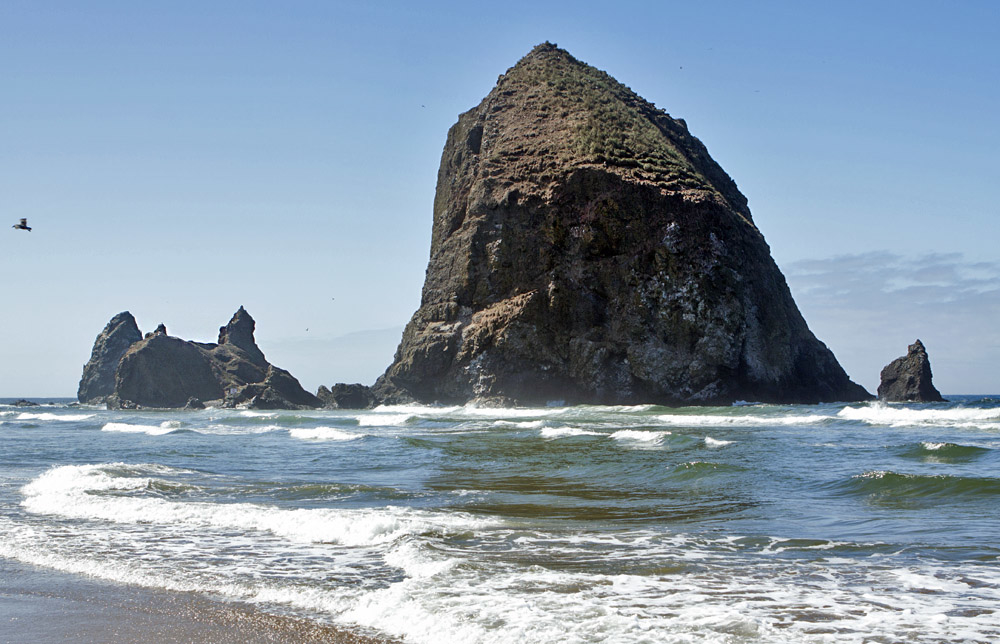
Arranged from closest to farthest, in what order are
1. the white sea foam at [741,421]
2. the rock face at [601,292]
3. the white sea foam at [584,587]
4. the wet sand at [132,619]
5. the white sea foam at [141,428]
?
the white sea foam at [584,587] < the wet sand at [132,619] < the white sea foam at [741,421] < the white sea foam at [141,428] < the rock face at [601,292]

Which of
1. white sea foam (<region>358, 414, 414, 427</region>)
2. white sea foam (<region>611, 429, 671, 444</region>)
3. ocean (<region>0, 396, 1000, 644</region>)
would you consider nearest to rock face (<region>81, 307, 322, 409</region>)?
white sea foam (<region>358, 414, 414, 427</region>)

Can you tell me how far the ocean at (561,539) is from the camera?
5785 millimetres

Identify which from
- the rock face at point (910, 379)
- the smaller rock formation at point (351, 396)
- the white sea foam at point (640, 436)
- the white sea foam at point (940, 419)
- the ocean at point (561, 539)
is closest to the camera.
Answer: the ocean at point (561, 539)

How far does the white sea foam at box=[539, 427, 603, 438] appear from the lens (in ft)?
80.6

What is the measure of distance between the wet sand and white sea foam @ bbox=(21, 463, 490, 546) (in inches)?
98.1

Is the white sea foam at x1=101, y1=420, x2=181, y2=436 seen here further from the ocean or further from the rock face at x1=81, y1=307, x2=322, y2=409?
the rock face at x1=81, y1=307, x2=322, y2=409

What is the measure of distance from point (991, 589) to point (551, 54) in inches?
2828

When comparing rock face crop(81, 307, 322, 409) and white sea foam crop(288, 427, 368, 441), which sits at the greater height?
rock face crop(81, 307, 322, 409)

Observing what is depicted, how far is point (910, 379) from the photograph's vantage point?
5566cm

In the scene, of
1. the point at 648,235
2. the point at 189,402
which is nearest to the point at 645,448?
the point at 648,235

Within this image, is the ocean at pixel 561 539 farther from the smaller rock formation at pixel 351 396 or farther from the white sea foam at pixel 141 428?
the smaller rock formation at pixel 351 396

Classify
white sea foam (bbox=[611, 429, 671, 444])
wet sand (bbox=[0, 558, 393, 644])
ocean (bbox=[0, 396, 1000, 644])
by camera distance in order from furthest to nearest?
white sea foam (bbox=[611, 429, 671, 444])
ocean (bbox=[0, 396, 1000, 644])
wet sand (bbox=[0, 558, 393, 644])

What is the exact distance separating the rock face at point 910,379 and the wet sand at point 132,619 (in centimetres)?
5730

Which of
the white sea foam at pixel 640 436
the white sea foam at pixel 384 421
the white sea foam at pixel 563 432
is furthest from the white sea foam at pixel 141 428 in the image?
the white sea foam at pixel 640 436
